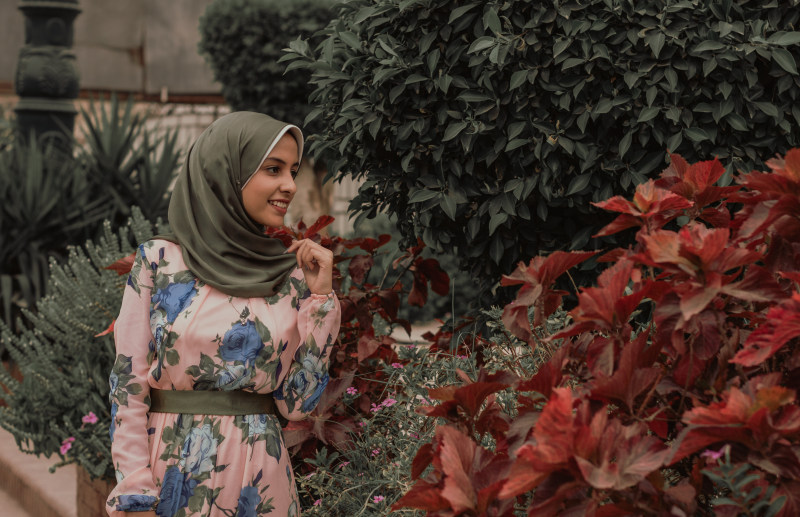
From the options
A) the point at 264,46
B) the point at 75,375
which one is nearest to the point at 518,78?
the point at 75,375

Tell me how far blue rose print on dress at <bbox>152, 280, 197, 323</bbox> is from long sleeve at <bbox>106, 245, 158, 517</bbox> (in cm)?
3

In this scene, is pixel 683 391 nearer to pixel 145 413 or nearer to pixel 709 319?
pixel 709 319

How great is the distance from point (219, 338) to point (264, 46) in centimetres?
767

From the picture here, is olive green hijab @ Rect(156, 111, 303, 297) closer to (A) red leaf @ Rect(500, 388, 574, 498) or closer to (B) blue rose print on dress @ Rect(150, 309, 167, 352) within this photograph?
(B) blue rose print on dress @ Rect(150, 309, 167, 352)

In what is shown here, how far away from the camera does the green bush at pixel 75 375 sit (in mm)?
3840

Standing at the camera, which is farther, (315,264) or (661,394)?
(315,264)

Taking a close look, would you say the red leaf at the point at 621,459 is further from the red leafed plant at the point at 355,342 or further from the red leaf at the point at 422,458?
the red leafed plant at the point at 355,342

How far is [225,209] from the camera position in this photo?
229 centimetres

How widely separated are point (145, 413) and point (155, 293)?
30 centimetres

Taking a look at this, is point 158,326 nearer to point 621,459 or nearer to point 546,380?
point 546,380

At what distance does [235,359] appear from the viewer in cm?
224

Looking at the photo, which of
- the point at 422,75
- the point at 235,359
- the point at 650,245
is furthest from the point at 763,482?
the point at 422,75

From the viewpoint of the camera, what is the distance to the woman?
222 cm

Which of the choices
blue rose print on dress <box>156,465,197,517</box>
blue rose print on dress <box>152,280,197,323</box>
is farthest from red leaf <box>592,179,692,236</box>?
blue rose print on dress <box>156,465,197,517</box>
